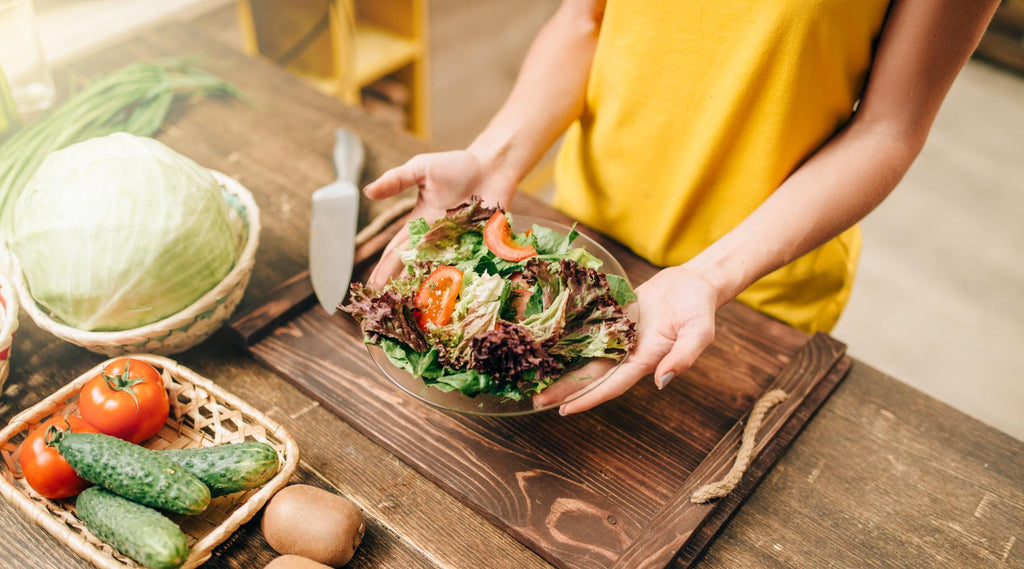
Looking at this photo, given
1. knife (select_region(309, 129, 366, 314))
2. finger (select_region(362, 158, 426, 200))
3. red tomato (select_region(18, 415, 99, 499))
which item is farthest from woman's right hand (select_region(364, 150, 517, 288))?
red tomato (select_region(18, 415, 99, 499))

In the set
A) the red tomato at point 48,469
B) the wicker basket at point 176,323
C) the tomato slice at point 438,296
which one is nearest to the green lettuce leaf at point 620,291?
the tomato slice at point 438,296

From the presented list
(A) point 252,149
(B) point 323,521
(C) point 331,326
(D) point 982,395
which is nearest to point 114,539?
(B) point 323,521

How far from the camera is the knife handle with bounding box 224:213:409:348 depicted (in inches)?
52.7

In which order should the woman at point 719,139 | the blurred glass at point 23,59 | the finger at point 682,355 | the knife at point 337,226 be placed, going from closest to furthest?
the finger at point 682,355, the woman at point 719,139, the knife at point 337,226, the blurred glass at point 23,59

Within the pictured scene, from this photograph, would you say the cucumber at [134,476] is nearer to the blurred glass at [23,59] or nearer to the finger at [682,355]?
the finger at [682,355]

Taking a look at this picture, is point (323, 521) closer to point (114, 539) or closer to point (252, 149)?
point (114, 539)

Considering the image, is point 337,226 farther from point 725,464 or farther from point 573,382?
point 725,464

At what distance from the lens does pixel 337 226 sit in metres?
1.54

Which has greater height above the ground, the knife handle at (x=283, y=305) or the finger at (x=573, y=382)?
the finger at (x=573, y=382)

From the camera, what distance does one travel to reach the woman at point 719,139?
1.15 metres

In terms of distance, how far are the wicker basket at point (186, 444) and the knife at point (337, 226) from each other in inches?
11.9

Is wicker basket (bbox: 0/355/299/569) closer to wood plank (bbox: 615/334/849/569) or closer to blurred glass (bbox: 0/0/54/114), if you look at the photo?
wood plank (bbox: 615/334/849/569)

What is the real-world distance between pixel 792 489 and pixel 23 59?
2042 millimetres

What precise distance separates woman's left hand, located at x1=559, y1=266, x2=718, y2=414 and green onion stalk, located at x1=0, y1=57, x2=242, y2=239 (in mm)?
1156
